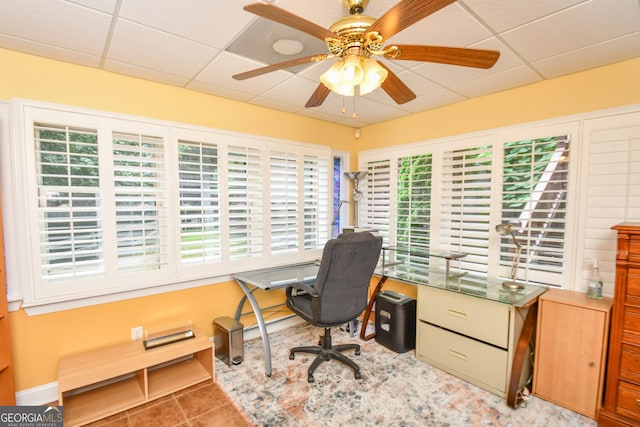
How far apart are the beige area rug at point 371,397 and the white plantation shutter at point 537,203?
1.03 metres

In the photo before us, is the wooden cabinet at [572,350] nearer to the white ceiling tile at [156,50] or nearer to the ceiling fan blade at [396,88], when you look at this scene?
the ceiling fan blade at [396,88]

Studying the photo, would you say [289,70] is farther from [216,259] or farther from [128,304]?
[128,304]

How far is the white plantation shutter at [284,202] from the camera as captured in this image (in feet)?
10.0

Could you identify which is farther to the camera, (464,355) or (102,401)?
(464,355)

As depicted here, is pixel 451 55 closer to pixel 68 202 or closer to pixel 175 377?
pixel 68 202

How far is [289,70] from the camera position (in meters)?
2.16

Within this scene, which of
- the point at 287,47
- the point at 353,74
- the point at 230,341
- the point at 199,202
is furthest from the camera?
the point at 199,202

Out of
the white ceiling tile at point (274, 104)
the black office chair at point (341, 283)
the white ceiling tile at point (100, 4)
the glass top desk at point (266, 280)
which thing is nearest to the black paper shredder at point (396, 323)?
the black office chair at point (341, 283)

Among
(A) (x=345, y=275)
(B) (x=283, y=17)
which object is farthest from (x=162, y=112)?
(A) (x=345, y=275)

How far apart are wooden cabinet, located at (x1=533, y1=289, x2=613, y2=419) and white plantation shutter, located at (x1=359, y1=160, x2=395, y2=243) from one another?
5.68 feet

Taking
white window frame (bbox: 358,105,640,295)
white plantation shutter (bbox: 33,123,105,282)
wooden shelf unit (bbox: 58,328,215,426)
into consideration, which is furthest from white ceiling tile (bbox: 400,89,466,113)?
wooden shelf unit (bbox: 58,328,215,426)

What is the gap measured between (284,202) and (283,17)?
84.9 inches

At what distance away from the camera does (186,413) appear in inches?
77.3
